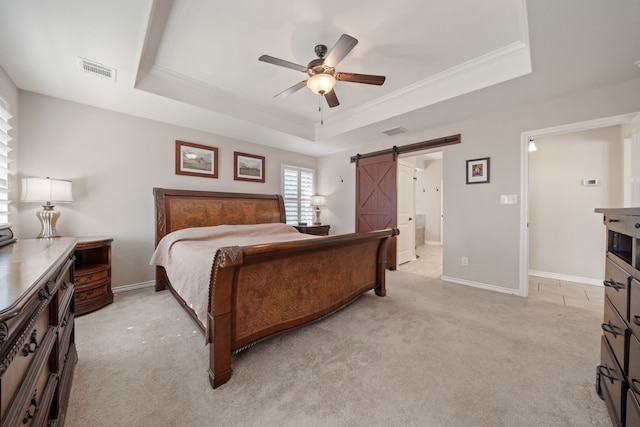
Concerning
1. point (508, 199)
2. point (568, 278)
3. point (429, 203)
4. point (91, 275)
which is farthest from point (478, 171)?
point (91, 275)

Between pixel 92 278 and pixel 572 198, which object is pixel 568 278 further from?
pixel 92 278

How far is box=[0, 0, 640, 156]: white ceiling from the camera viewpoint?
181cm

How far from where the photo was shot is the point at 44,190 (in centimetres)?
252

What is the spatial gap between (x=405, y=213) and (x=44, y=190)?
523 centimetres

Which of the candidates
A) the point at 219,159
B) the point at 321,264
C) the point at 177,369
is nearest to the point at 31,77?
the point at 219,159

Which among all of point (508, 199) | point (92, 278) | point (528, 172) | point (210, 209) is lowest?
point (92, 278)

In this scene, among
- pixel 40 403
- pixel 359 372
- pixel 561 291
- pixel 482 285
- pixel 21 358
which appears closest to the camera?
pixel 21 358

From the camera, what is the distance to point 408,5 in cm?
190

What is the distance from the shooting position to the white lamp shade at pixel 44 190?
245cm

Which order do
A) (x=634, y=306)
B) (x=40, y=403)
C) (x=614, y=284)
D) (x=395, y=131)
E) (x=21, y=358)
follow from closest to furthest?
(x=21, y=358) → (x=40, y=403) → (x=634, y=306) → (x=614, y=284) → (x=395, y=131)

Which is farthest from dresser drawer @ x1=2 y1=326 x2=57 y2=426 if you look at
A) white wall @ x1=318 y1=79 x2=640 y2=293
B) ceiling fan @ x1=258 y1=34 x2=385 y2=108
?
white wall @ x1=318 y1=79 x2=640 y2=293

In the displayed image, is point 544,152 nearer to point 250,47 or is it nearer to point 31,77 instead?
point 250,47

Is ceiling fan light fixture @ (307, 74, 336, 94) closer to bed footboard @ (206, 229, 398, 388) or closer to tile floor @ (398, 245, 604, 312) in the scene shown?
bed footboard @ (206, 229, 398, 388)

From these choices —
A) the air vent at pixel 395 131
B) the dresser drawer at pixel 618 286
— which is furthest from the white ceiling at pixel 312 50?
the dresser drawer at pixel 618 286
